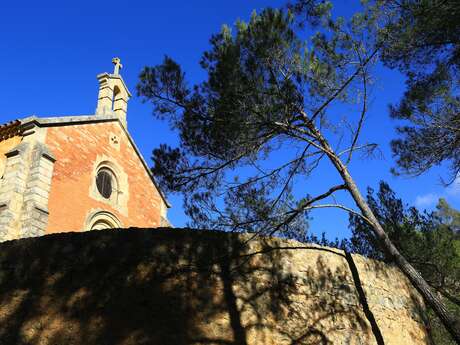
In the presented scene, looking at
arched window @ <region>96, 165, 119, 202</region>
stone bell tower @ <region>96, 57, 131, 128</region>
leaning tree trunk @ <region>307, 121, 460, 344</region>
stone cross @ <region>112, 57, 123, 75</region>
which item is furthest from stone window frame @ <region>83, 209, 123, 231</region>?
leaning tree trunk @ <region>307, 121, 460, 344</region>

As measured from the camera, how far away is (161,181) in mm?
7477

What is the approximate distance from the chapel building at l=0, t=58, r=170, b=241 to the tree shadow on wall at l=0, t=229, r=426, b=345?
5.34m

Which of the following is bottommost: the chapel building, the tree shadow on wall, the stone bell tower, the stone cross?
the tree shadow on wall

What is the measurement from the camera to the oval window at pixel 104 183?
12344 millimetres

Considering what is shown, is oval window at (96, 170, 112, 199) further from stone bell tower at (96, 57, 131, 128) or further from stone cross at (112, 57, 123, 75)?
stone cross at (112, 57, 123, 75)

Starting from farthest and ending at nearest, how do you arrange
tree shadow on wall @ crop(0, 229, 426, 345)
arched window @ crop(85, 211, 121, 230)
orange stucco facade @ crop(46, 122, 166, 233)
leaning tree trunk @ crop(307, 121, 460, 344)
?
arched window @ crop(85, 211, 121, 230) < orange stucco facade @ crop(46, 122, 166, 233) < leaning tree trunk @ crop(307, 121, 460, 344) < tree shadow on wall @ crop(0, 229, 426, 345)

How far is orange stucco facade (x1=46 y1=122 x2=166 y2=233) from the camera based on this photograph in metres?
10.5

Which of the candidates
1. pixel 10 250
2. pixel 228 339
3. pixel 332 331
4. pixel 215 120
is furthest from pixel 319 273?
pixel 10 250

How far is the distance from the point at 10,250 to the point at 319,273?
140 inches

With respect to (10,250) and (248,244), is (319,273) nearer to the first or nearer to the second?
(248,244)

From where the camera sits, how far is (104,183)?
12594 millimetres

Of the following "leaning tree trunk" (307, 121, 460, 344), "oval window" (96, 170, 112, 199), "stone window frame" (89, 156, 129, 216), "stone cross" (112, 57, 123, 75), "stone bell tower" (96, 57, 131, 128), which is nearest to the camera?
"leaning tree trunk" (307, 121, 460, 344)

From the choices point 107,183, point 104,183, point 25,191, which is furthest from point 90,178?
point 25,191

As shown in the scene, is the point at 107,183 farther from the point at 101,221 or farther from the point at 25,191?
the point at 25,191
